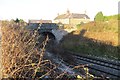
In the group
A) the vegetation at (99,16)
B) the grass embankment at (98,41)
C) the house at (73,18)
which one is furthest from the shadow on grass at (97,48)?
the house at (73,18)

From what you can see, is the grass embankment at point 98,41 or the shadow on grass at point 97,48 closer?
the shadow on grass at point 97,48

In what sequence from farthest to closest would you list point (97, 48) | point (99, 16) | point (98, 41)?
1. point (99, 16)
2. point (98, 41)
3. point (97, 48)

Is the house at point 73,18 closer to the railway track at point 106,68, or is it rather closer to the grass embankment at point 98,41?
the grass embankment at point 98,41

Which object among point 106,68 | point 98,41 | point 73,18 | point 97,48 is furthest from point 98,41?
point 73,18

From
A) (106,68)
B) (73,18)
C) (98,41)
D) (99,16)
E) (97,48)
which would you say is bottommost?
(97,48)

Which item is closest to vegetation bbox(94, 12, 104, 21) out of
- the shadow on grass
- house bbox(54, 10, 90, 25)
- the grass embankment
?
the grass embankment

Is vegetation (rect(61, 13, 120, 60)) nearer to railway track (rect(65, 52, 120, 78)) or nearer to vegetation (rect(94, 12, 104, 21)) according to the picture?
railway track (rect(65, 52, 120, 78))

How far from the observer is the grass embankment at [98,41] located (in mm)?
26766

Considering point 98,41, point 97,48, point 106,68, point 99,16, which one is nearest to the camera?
point 106,68

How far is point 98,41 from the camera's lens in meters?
31.9

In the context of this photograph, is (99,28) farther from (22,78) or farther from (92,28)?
(22,78)

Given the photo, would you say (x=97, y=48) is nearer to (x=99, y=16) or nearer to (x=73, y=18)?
(x=99, y=16)

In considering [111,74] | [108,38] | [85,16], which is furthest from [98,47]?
[85,16]

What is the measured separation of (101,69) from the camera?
1858 cm
